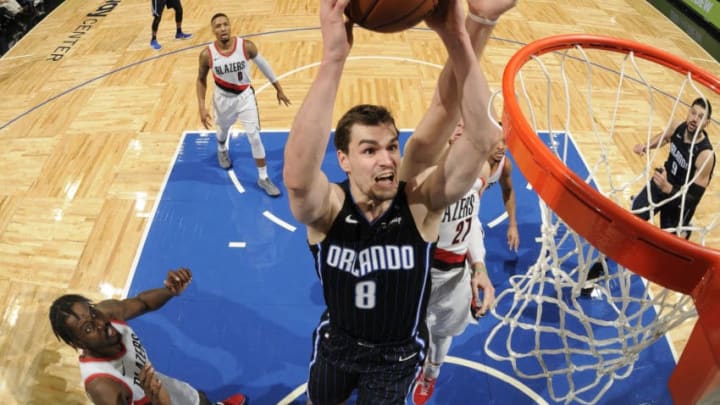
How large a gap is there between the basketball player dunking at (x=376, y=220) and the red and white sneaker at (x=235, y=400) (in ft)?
4.21

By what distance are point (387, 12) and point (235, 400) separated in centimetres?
290

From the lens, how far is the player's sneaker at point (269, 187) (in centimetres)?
528

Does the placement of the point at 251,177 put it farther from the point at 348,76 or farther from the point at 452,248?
the point at 452,248

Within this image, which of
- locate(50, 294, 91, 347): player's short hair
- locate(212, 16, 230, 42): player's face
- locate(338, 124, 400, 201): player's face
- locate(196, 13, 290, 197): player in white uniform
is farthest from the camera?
locate(196, 13, 290, 197): player in white uniform

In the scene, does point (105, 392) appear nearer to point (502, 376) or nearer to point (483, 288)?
point (483, 288)

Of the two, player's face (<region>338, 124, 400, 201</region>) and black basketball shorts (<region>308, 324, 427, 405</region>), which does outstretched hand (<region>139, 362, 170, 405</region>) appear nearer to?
black basketball shorts (<region>308, 324, 427, 405</region>)

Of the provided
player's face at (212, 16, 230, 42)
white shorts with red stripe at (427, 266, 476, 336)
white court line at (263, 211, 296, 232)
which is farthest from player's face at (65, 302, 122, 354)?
player's face at (212, 16, 230, 42)

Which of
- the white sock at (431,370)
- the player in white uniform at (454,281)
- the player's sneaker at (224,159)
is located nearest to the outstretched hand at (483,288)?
the player in white uniform at (454,281)

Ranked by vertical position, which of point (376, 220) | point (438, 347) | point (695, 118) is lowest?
point (438, 347)

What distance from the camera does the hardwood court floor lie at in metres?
4.38

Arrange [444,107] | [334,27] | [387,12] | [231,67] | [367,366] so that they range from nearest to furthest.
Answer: [334,27]
[387,12]
[444,107]
[367,366]
[231,67]

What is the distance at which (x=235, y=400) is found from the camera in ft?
11.5

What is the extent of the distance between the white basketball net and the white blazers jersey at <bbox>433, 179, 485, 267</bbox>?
1.42 ft

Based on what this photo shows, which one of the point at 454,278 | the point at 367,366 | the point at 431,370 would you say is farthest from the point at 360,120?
the point at 431,370
